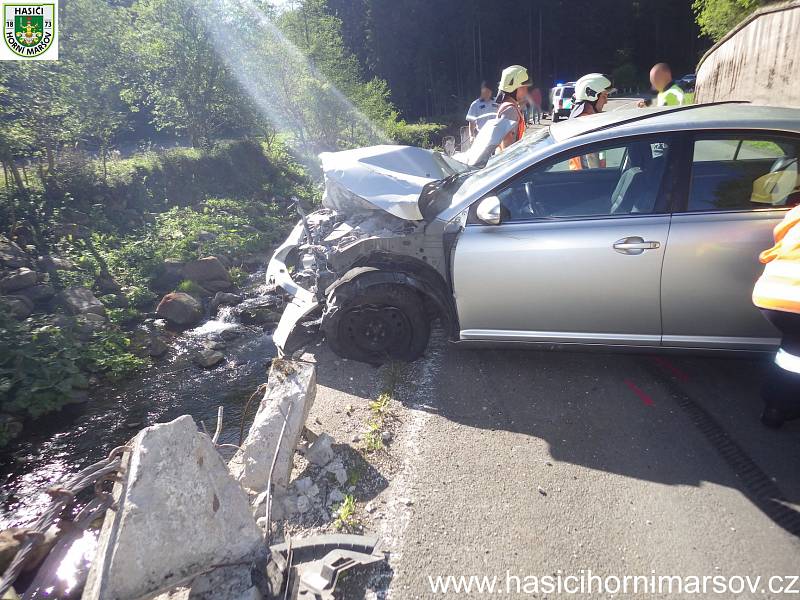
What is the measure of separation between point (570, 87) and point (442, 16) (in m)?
25.8

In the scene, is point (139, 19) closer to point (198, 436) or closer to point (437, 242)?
point (437, 242)

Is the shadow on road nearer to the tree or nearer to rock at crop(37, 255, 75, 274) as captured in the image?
rock at crop(37, 255, 75, 274)

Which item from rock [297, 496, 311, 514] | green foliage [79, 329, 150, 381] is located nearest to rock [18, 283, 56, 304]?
green foliage [79, 329, 150, 381]

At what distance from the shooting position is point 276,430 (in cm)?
298

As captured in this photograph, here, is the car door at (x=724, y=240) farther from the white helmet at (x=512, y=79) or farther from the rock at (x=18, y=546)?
the rock at (x=18, y=546)

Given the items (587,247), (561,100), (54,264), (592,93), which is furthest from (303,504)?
(561,100)

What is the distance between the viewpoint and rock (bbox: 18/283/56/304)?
7156 mm

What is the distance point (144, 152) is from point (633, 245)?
1535cm

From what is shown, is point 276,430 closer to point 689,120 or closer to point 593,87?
point 689,120

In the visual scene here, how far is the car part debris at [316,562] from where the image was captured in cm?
216

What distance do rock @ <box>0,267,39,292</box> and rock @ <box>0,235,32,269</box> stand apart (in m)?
0.30

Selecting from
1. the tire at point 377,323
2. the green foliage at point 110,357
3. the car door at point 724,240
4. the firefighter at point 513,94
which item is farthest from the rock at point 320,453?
the firefighter at point 513,94

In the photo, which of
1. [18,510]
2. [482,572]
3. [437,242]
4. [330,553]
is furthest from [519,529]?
[18,510]

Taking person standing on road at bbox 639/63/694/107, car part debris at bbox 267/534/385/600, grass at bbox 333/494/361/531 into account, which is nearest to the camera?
car part debris at bbox 267/534/385/600
